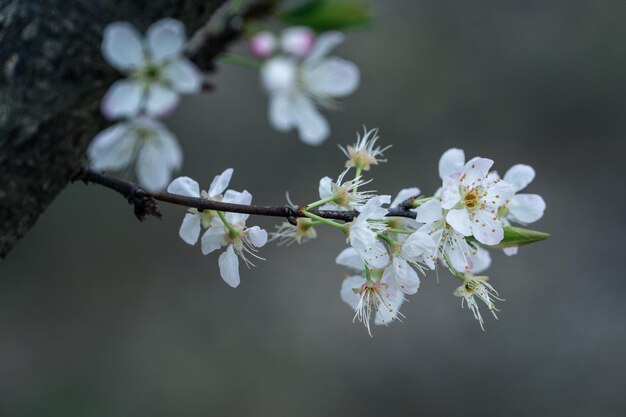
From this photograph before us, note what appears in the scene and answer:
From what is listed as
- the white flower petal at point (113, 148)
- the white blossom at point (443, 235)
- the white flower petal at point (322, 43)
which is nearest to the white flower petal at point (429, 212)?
the white blossom at point (443, 235)

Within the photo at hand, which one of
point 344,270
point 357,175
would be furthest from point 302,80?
point 344,270

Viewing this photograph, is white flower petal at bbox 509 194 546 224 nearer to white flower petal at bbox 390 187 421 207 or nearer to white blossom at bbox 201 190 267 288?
white flower petal at bbox 390 187 421 207

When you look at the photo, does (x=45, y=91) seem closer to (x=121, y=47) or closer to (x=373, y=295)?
(x=121, y=47)

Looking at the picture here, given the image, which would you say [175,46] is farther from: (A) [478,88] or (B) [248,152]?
(A) [478,88]

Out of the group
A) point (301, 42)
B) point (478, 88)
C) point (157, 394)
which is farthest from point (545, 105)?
point (301, 42)

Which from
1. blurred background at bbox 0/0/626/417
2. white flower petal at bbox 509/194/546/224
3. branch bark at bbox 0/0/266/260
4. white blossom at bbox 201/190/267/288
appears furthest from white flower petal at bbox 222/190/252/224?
blurred background at bbox 0/0/626/417
